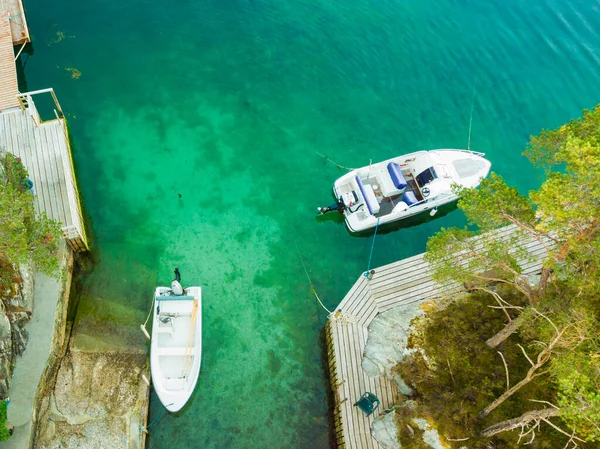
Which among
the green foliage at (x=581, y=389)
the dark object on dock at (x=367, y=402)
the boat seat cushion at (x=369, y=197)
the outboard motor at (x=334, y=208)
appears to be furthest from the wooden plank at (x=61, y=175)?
the green foliage at (x=581, y=389)

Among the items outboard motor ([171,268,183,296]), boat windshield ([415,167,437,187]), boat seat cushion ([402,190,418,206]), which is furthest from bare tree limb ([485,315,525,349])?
outboard motor ([171,268,183,296])

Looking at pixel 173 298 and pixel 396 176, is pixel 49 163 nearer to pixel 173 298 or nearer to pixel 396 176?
pixel 173 298

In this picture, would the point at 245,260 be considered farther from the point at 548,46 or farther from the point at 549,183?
the point at 548,46

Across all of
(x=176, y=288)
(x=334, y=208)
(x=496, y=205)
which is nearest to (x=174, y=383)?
(x=176, y=288)

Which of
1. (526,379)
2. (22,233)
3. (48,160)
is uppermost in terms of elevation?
(48,160)

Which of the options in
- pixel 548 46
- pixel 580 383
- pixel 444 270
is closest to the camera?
pixel 580 383

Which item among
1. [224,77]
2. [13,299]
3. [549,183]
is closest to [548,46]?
[224,77]
